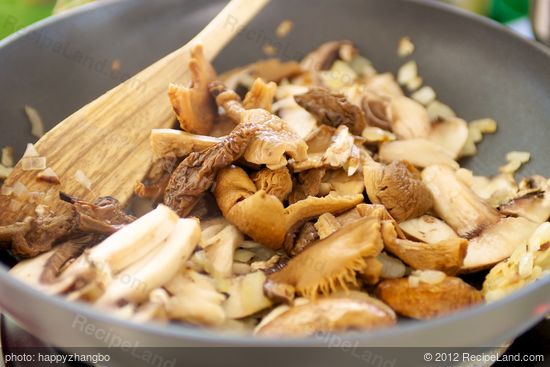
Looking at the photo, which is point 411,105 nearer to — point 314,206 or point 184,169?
point 314,206

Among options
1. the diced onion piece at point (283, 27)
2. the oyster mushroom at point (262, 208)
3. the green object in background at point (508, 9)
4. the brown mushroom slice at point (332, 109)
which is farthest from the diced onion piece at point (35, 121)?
the green object in background at point (508, 9)

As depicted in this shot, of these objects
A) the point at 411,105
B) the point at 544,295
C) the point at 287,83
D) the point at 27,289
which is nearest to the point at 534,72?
the point at 411,105

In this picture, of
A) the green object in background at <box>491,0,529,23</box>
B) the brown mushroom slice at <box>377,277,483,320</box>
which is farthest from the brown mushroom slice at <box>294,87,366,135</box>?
the green object in background at <box>491,0,529,23</box>

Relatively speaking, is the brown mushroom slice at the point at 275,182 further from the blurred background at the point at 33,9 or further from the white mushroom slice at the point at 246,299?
the blurred background at the point at 33,9

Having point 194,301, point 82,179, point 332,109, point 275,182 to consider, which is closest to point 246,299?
point 194,301

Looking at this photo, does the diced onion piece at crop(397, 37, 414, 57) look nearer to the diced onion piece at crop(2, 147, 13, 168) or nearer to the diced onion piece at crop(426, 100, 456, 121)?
the diced onion piece at crop(426, 100, 456, 121)
